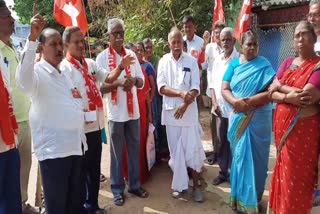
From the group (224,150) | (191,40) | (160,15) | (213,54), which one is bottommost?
(224,150)

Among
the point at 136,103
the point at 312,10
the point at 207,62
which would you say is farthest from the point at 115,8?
the point at 312,10

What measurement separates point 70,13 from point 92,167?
2.12 meters

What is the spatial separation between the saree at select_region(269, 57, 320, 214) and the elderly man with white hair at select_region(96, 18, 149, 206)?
62.4 inches

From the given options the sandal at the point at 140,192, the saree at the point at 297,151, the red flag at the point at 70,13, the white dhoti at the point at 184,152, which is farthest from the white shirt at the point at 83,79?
the saree at the point at 297,151

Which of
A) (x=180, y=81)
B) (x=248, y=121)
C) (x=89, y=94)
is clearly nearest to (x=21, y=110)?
(x=89, y=94)

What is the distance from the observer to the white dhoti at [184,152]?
3857 mm

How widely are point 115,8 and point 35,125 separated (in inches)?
278

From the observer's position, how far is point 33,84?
8.21 ft

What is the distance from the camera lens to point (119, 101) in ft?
12.2

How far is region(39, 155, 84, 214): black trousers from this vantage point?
270 cm

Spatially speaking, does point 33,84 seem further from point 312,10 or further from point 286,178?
point 312,10

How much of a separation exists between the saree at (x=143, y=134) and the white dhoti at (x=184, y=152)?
1.66ft

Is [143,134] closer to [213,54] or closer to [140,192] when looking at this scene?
[140,192]

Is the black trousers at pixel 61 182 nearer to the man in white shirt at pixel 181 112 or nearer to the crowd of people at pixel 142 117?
the crowd of people at pixel 142 117
